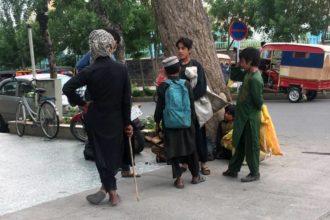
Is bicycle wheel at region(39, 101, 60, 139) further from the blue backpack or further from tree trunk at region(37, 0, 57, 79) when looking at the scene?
the blue backpack

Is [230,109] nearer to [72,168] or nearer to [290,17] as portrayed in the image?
[72,168]

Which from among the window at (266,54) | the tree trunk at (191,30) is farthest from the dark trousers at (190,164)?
the window at (266,54)

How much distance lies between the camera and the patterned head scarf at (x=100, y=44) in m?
5.36

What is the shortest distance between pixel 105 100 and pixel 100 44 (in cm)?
58

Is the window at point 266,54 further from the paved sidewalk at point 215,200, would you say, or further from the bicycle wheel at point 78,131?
the paved sidewalk at point 215,200

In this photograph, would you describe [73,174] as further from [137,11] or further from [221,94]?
[137,11]

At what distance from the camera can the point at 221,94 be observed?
8117mm

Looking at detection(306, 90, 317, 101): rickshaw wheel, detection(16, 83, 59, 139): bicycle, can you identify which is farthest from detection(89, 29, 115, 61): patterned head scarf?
detection(306, 90, 317, 101): rickshaw wheel

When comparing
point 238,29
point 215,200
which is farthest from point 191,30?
point 238,29

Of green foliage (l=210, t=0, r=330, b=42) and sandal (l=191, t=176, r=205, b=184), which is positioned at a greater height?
green foliage (l=210, t=0, r=330, b=42)

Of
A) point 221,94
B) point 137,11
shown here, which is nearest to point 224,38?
point 137,11

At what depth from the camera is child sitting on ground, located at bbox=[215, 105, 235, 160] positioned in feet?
24.5

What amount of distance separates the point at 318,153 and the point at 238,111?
2.32 m

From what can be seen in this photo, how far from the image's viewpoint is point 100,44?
17.6 ft
